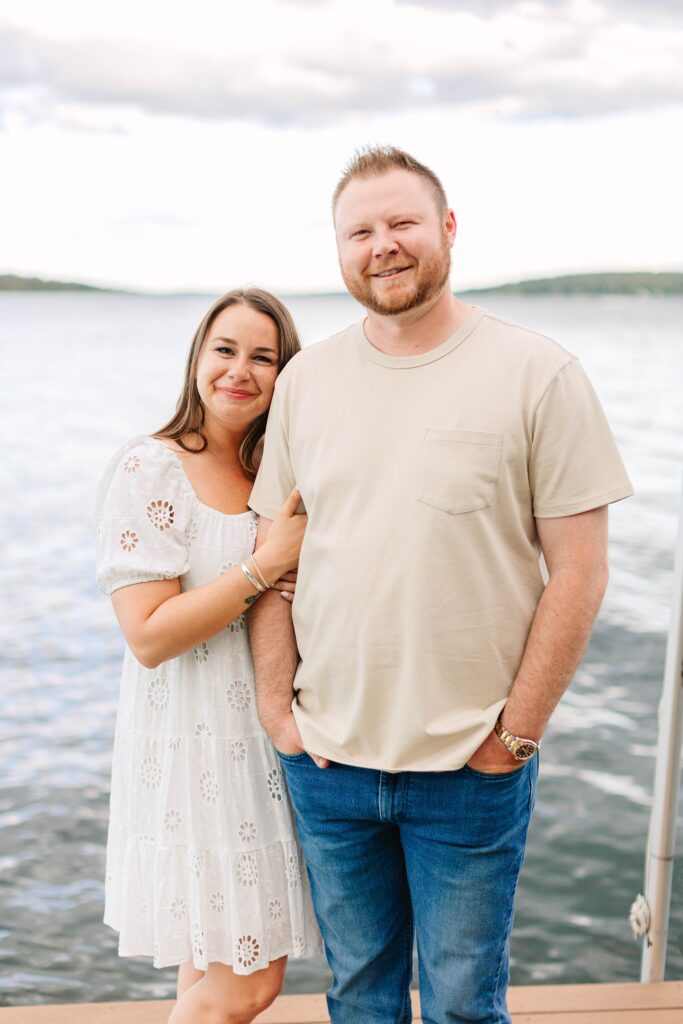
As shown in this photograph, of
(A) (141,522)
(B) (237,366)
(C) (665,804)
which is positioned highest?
(B) (237,366)

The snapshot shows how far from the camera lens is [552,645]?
1.60 metres

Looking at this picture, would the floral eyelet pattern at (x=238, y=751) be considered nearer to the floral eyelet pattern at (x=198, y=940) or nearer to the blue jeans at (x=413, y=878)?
the blue jeans at (x=413, y=878)

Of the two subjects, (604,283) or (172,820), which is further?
(604,283)

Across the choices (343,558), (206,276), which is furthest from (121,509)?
(206,276)

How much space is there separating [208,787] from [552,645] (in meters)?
0.64

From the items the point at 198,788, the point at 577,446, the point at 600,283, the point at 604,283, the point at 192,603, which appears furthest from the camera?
the point at 600,283

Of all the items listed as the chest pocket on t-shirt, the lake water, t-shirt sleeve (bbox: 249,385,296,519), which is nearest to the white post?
the lake water

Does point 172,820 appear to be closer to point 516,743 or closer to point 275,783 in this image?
point 275,783

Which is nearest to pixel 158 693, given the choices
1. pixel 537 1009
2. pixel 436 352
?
pixel 436 352

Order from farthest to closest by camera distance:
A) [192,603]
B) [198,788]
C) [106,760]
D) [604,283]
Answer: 1. [604,283]
2. [106,760]
3. [198,788]
4. [192,603]

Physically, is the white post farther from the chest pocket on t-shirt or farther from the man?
the chest pocket on t-shirt

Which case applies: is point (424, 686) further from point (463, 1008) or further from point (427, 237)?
point (427, 237)

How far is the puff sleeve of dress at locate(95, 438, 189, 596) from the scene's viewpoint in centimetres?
171

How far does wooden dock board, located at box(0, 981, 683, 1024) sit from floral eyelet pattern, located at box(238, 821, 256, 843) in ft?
2.25
